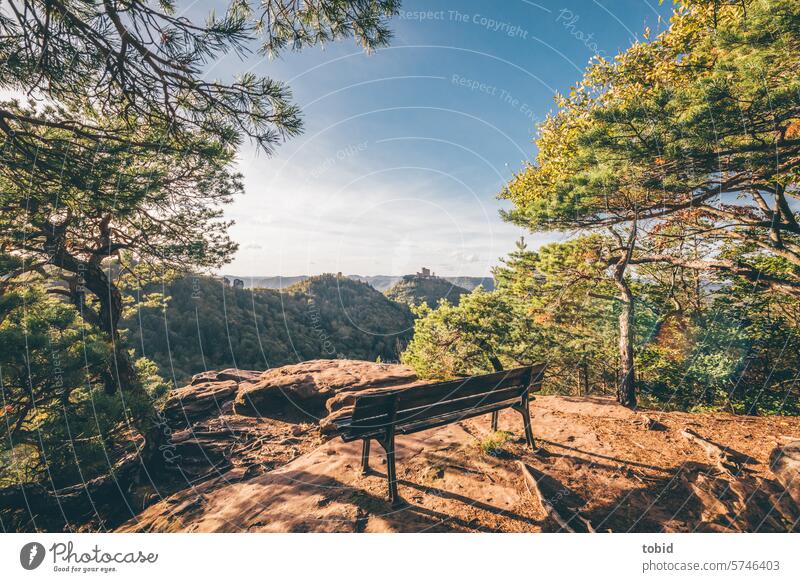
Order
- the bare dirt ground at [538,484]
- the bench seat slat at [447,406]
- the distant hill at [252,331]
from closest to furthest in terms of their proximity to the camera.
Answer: the bare dirt ground at [538,484], the bench seat slat at [447,406], the distant hill at [252,331]

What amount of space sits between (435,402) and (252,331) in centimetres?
3884

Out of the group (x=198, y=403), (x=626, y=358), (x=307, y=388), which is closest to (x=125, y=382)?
(x=198, y=403)

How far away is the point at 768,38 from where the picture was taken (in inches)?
125

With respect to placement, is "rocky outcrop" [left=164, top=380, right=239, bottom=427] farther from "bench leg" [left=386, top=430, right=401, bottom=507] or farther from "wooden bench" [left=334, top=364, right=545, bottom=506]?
"bench leg" [left=386, top=430, right=401, bottom=507]

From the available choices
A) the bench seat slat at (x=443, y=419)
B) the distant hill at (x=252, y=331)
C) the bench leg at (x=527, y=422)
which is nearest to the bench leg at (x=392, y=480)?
the bench seat slat at (x=443, y=419)

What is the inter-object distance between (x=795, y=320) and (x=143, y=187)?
16.3 meters

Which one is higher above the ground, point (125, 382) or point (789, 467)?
point (789, 467)

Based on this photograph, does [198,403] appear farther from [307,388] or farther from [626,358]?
[626,358]

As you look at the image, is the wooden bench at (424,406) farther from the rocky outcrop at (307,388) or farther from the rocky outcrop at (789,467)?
the rocky outcrop at (307,388)

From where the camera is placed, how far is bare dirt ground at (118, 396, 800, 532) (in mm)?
2910

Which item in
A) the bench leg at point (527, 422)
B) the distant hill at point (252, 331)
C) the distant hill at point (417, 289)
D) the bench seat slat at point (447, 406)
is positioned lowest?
the distant hill at point (252, 331)

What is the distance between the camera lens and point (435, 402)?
3961mm

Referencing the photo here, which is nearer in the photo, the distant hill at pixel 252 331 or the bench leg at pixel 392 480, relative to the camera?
the bench leg at pixel 392 480

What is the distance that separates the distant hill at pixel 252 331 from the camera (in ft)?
117
